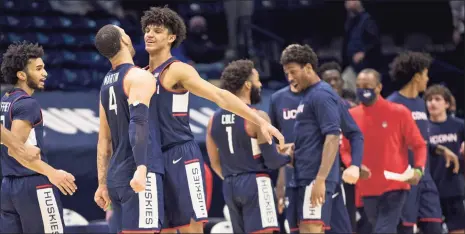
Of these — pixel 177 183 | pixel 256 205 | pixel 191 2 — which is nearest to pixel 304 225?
pixel 256 205

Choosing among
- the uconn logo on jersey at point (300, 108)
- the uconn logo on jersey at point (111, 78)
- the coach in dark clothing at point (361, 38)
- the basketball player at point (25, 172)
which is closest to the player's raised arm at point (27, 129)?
the basketball player at point (25, 172)

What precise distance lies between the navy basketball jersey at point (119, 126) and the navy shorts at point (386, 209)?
4.05 m

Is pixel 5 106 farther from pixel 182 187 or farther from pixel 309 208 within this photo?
pixel 309 208

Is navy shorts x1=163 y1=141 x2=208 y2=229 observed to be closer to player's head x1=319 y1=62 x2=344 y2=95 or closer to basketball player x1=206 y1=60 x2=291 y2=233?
basketball player x1=206 y1=60 x2=291 y2=233

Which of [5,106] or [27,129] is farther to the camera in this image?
[5,106]

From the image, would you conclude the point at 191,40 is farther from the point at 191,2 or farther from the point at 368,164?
the point at 368,164

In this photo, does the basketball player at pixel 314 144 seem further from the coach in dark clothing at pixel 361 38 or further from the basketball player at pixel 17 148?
the coach in dark clothing at pixel 361 38

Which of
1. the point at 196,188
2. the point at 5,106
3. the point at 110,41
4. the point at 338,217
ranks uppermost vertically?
the point at 110,41

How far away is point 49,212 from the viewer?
804 cm

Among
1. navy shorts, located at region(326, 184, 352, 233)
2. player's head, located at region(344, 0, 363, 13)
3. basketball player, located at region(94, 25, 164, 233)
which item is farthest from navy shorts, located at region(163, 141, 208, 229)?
player's head, located at region(344, 0, 363, 13)

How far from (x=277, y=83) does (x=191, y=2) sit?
310 cm

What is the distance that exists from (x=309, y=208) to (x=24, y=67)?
113 inches

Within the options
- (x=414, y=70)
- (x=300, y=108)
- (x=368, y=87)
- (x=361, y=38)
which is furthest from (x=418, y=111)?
(x=361, y=38)

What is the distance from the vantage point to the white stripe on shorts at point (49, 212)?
26.3 ft
